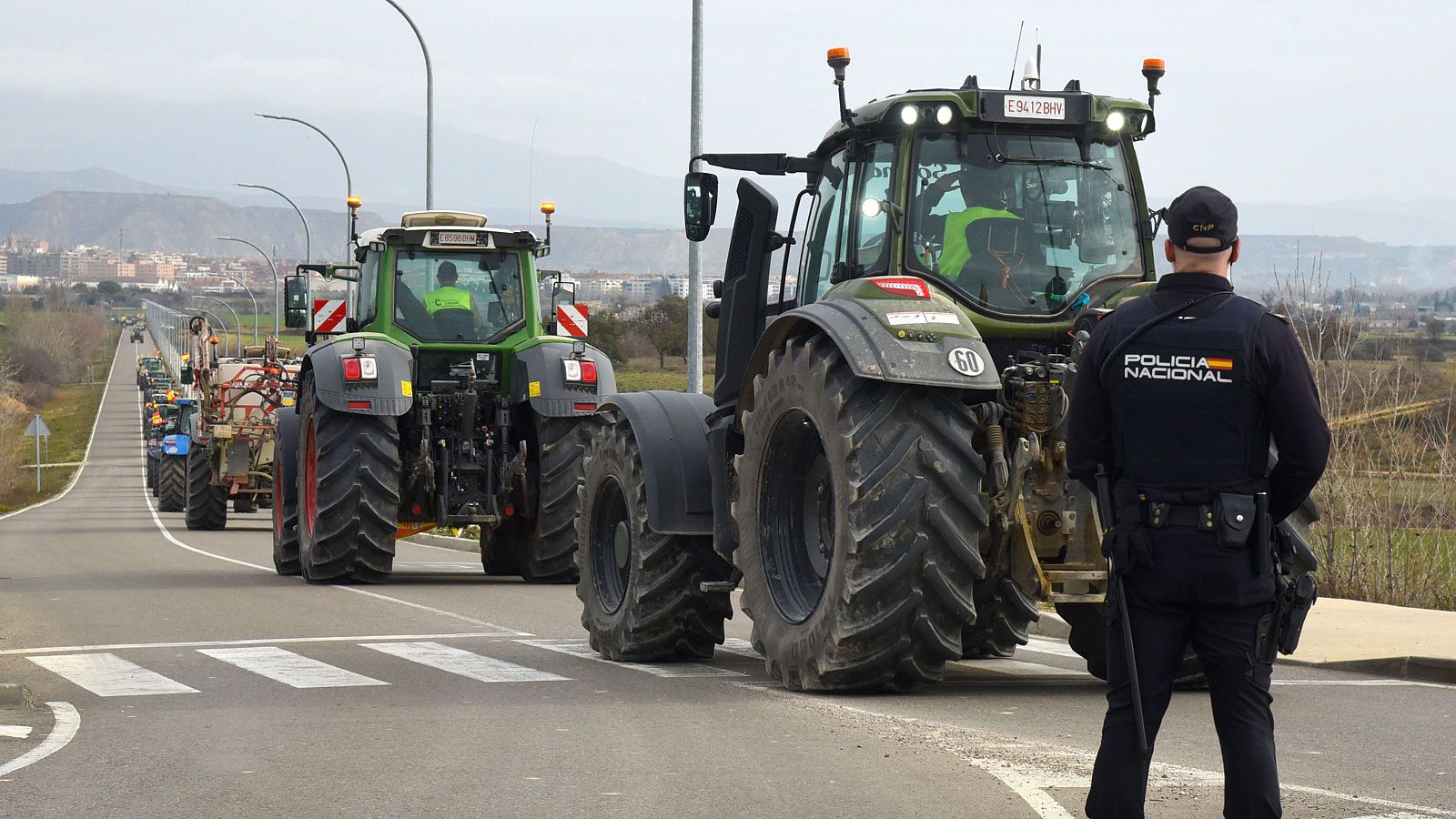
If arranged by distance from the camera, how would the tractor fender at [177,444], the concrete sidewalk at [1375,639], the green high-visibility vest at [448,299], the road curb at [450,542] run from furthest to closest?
the tractor fender at [177,444] → the road curb at [450,542] → the green high-visibility vest at [448,299] → the concrete sidewalk at [1375,639]

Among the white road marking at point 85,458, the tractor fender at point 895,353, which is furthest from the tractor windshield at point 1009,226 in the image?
the white road marking at point 85,458

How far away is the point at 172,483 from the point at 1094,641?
40787 mm

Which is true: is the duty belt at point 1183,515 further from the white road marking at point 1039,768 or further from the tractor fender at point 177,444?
the tractor fender at point 177,444

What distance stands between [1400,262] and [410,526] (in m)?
23.2

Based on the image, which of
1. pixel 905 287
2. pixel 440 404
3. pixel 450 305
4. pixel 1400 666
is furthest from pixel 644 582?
pixel 450 305

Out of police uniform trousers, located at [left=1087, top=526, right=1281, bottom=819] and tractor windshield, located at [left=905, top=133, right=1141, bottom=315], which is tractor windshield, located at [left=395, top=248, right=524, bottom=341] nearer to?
tractor windshield, located at [left=905, top=133, right=1141, bottom=315]

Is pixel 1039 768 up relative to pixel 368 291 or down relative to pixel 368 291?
down

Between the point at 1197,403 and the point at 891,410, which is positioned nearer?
the point at 1197,403

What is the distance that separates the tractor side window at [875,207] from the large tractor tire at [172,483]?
39.2 meters

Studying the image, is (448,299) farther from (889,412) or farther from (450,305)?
(889,412)

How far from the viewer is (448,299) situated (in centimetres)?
1950

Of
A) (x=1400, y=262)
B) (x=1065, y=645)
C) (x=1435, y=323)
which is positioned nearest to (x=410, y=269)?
(x=1065, y=645)

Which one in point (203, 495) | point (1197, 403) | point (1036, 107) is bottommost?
point (203, 495)

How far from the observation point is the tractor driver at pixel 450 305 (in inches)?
763
